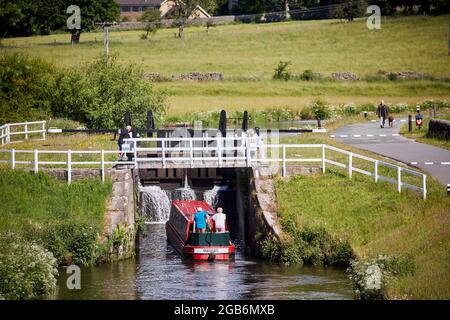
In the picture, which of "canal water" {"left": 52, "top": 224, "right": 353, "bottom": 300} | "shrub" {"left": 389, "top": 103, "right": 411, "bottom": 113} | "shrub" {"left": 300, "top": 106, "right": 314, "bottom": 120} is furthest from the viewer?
"shrub" {"left": 389, "top": 103, "right": 411, "bottom": 113}

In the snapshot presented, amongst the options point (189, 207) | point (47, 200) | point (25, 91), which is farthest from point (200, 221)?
point (25, 91)

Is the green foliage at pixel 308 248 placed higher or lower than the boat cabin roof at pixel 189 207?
lower

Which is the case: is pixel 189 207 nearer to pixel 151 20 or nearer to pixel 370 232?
pixel 370 232

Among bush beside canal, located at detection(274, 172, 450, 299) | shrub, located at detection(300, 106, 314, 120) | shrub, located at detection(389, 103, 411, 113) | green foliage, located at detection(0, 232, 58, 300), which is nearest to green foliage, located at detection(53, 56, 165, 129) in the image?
shrub, located at detection(300, 106, 314, 120)

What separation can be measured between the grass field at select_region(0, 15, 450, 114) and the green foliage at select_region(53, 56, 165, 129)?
57.2 ft

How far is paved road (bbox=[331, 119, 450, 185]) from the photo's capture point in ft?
171

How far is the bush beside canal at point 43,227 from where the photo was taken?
38156mm

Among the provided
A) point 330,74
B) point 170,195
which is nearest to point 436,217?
point 170,195

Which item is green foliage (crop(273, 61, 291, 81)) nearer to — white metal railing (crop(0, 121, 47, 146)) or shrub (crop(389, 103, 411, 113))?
shrub (crop(389, 103, 411, 113))

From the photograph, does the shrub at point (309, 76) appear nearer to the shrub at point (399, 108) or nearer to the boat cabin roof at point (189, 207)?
the shrub at point (399, 108)

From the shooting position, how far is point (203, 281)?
1635 inches

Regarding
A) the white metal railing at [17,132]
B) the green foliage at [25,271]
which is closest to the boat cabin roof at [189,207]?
the green foliage at [25,271]

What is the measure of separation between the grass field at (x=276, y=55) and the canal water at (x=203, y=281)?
45.0 m
